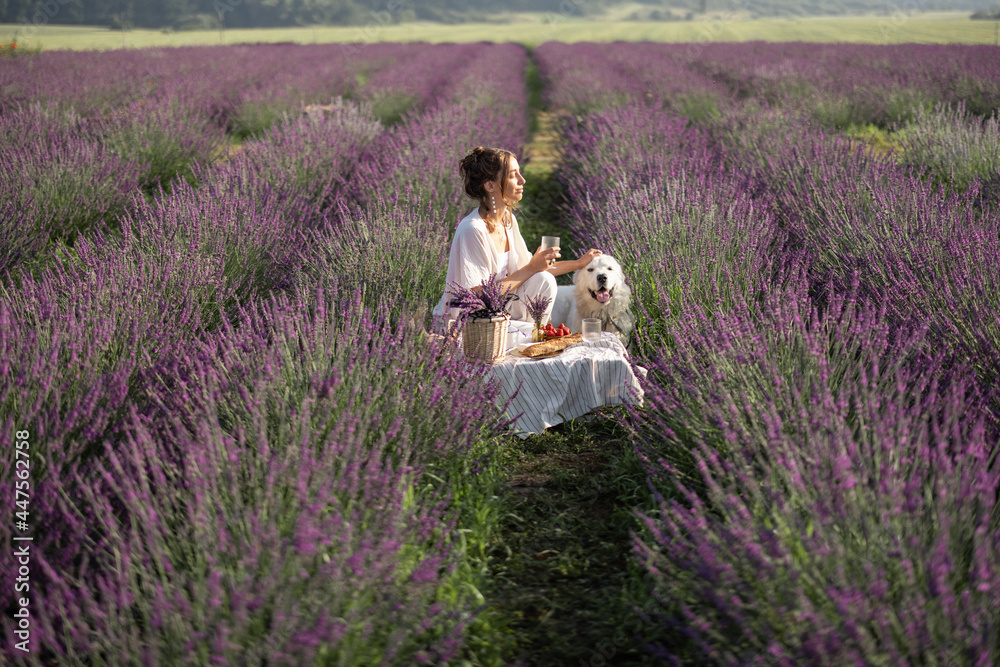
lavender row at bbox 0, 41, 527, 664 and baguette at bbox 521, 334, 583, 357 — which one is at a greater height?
lavender row at bbox 0, 41, 527, 664

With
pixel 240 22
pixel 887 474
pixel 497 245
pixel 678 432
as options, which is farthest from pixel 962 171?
pixel 240 22

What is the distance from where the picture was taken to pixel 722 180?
4.80m

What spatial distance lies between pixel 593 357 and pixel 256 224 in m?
2.05

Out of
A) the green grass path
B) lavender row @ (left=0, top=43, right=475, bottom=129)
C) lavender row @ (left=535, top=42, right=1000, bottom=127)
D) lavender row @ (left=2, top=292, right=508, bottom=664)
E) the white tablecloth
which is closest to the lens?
lavender row @ (left=2, top=292, right=508, bottom=664)

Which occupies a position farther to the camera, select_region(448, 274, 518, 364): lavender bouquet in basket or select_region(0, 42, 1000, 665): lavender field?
select_region(448, 274, 518, 364): lavender bouquet in basket

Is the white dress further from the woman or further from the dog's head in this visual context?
the dog's head

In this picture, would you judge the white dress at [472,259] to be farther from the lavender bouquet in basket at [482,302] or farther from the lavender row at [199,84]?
the lavender row at [199,84]

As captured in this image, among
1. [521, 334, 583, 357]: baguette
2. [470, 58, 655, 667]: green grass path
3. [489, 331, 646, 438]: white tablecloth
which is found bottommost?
[470, 58, 655, 667]: green grass path

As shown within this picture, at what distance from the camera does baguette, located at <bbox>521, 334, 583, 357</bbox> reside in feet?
10.0

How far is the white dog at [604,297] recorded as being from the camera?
10.4ft

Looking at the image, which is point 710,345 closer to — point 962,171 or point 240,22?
point 962,171

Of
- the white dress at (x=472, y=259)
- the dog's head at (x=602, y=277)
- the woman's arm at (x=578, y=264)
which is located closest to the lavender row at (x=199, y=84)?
the white dress at (x=472, y=259)

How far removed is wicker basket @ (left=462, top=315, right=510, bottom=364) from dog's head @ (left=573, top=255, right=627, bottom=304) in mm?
493

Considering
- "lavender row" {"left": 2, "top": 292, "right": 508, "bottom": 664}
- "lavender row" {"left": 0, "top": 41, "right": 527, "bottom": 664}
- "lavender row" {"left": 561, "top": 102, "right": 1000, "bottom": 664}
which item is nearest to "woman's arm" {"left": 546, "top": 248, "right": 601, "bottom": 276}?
"lavender row" {"left": 561, "top": 102, "right": 1000, "bottom": 664}
